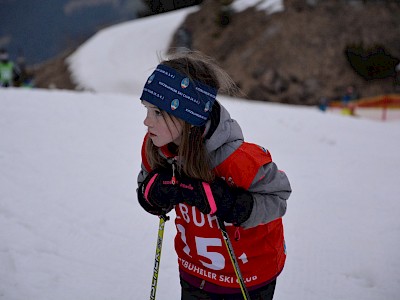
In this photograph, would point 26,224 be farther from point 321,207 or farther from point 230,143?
Result: point 321,207

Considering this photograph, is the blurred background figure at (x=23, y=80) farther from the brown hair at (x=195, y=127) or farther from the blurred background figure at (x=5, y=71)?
the brown hair at (x=195, y=127)

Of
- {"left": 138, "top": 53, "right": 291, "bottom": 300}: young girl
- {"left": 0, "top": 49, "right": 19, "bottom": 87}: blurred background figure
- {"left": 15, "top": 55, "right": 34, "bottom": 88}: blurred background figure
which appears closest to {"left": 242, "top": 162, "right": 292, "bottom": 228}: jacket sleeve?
{"left": 138, "top": 53, "right": 291, "bottom": 300}: young girl

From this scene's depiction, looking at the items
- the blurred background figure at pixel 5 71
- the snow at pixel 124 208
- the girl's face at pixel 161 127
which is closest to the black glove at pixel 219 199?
the girl's face at pixel 161 127

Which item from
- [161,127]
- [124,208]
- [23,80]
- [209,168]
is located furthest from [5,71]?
[209,168]

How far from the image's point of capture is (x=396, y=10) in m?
25.2

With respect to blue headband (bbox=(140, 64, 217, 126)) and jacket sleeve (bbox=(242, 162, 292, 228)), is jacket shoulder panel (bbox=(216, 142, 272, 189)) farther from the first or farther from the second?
blue headband (bbox=(140, 64, 217, 126))

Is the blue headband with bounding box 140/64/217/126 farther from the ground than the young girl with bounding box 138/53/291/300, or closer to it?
farther from the ground

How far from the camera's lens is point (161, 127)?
159 cm

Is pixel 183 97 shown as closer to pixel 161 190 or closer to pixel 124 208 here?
pixel 161 190

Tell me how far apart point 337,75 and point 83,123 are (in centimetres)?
2029

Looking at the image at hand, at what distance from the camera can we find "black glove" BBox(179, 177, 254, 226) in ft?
4.98

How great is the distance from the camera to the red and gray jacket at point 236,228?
1.57 meters

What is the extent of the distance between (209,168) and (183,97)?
1.11ft

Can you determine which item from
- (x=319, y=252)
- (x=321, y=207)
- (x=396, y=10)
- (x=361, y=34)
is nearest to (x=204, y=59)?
(x=319, y=252)
